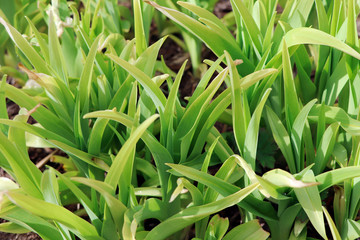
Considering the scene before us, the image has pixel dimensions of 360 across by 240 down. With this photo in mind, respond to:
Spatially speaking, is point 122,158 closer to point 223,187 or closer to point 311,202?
point 223,187

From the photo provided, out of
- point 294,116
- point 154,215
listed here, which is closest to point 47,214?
point 154,215

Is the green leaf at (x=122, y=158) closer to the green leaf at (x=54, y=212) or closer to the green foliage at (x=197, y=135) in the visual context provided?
the green foliage at (x=197, y=135)

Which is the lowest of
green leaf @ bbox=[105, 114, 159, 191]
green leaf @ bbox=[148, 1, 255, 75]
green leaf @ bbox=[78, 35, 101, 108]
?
green leaf @ bbox=[105, 114, 159, 191]

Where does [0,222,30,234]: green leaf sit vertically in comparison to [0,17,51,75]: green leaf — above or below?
below

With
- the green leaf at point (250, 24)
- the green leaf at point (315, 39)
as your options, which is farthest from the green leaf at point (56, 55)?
the green leaf at point (315, 39)

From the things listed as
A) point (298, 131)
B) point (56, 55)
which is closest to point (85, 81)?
point (56, 55)

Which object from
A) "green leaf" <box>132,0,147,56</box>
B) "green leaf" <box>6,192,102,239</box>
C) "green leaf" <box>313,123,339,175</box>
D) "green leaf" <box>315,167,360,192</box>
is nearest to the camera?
"green leaf" <box>6,192,102,239</box>

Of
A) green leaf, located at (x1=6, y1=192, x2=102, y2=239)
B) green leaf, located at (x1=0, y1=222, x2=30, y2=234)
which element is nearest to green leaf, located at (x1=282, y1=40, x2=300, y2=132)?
green leaf, located at (x1=6, y1=192, x2=102, y2=239)

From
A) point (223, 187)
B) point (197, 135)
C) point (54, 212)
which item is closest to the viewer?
point (54, 212)

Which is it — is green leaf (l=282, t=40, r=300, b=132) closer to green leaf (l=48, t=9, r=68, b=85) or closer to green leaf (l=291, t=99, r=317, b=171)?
green leaf (l=291, t=99, r=317, b=171)

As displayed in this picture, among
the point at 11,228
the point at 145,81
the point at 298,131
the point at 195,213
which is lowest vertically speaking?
the point at 11,228

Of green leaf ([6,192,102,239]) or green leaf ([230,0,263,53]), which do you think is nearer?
green leaf ([6,192,102,239])

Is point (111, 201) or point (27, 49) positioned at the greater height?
point (27, 49)
